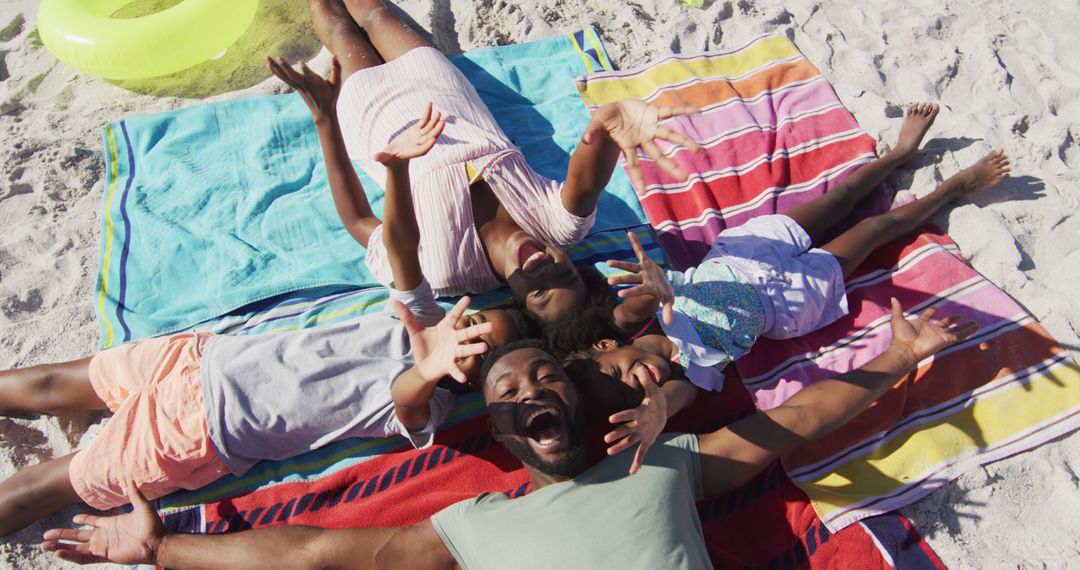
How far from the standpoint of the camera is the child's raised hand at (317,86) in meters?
2.52

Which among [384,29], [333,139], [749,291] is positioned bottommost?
[749,291]

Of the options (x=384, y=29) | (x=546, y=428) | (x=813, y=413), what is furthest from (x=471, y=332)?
(x=384, y=29)

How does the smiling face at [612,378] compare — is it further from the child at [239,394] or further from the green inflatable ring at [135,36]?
the green inflatable ring at [135,36]

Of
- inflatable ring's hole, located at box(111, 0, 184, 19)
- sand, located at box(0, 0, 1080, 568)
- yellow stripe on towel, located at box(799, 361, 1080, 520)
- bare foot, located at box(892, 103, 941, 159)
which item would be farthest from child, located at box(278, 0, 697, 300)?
inflatable ring's hole, located at box(111, 0, 184, 19)

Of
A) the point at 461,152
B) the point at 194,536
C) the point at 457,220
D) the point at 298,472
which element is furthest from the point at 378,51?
the point at 194,536

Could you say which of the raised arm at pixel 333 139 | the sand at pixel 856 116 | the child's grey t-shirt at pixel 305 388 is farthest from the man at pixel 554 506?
the raised arm at pixel 333 139

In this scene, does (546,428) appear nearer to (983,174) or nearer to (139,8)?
(983,174)

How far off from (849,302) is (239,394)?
7.49 ft

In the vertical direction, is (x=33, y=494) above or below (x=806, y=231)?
below

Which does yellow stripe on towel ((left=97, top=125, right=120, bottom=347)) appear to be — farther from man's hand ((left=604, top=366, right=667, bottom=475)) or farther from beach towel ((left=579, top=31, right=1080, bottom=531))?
beach towel ((left=579, top=31, right=1080, bottom=531))

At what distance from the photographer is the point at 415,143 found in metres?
2.25

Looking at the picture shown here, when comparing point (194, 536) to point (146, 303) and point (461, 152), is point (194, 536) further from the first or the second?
point (461, 152)

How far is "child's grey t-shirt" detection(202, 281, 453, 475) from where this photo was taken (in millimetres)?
2404

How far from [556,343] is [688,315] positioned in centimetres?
48
